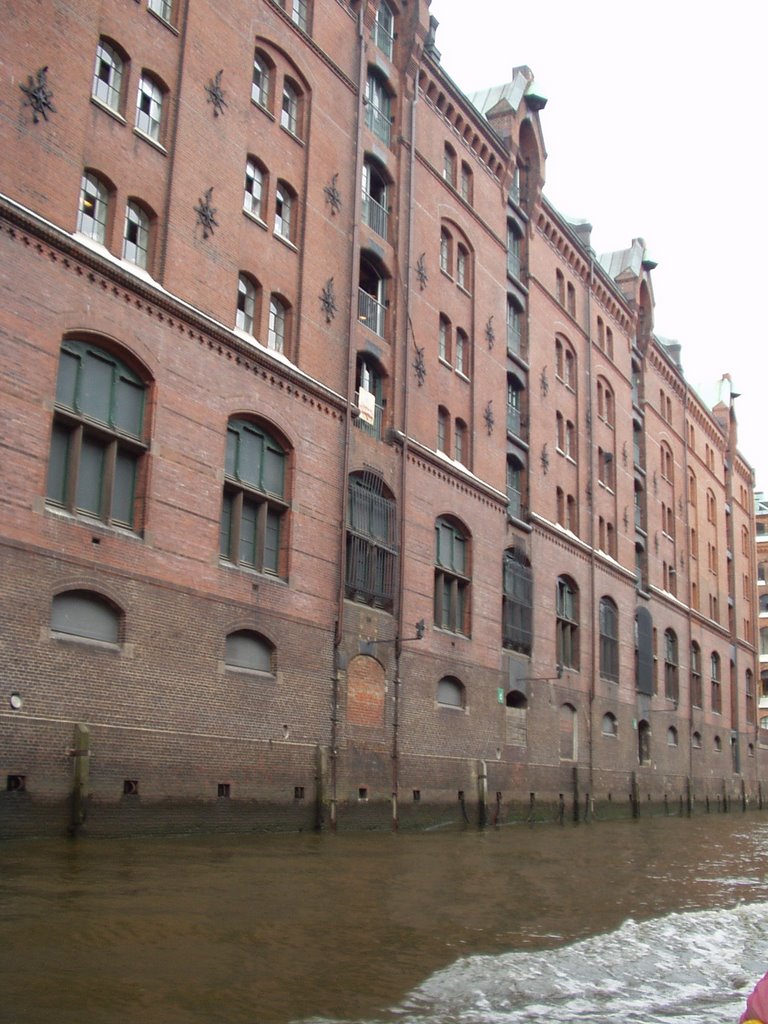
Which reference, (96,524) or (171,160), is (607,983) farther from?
(171,160)

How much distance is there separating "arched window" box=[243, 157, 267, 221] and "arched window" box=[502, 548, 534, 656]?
1383 centimetres

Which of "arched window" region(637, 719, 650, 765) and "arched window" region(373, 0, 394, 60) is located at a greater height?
"arched window" region(373, 0, 394, 60)

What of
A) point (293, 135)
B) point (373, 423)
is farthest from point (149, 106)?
point (373, 423)

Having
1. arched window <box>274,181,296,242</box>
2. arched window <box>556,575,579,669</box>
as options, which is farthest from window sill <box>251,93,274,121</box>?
arched window <box>556,575,579,669</box>

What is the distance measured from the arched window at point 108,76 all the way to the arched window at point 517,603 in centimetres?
1789

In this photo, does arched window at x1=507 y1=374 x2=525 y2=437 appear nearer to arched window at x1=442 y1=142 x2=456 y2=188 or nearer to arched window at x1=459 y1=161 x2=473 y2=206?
arched window at x1=459 y1=161 x2=473 y2=206

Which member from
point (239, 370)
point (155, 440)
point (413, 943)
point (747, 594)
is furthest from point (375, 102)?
point (747, 594)

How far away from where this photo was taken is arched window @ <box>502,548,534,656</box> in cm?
3231

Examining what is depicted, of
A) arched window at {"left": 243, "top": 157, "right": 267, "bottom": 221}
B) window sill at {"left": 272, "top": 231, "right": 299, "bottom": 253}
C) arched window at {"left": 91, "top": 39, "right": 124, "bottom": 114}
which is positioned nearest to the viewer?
arched window at {"left": 91, "top": 39, "right": 124, "bottom": 114}

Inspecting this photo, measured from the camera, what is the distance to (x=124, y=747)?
57.8ft

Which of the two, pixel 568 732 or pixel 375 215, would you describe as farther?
pixel 568 732

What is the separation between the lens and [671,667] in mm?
48969

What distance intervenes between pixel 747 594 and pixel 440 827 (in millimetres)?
44589

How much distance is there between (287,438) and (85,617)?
22.4 ft
